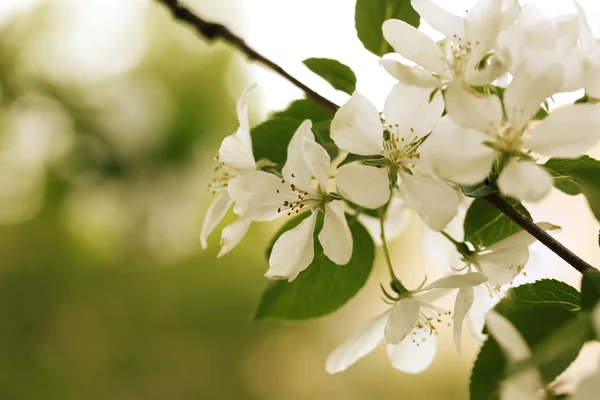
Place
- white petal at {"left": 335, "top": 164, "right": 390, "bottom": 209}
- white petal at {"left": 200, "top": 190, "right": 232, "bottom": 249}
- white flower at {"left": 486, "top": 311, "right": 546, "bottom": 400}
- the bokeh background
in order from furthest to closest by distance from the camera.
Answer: the bokeh background → white petal at {"left": 200, "top": 190, "right": 232, "bottom": 249} → white petal at {"left": 335, "top": 164, "right": 390, "bottom": 209} → white flower at {"left": 486, "top": 311, "right": 546, "bottom": 400}

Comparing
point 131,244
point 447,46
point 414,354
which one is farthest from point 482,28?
point 131,244

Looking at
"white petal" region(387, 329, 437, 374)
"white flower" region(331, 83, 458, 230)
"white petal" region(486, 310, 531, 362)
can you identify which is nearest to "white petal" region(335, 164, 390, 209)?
"white flower" region(331, 83, 458, 230)

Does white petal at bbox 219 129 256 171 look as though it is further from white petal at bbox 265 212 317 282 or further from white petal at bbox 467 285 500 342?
white petal at bbox 467 285 500 342

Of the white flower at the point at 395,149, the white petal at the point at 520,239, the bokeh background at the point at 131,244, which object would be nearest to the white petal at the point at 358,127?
the white flower at the point at 395,149

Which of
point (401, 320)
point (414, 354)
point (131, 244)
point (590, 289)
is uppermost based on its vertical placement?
point (590, 289)

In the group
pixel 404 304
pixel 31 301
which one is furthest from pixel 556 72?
pixel 31 301

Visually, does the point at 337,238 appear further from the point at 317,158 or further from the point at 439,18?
the point at 439,18
